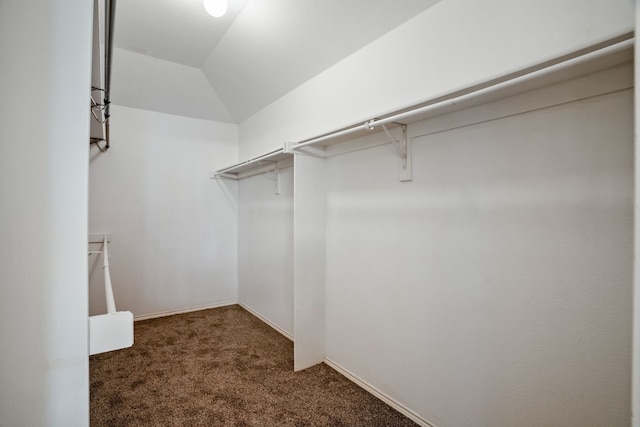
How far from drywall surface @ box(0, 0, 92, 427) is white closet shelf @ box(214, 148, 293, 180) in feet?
5.99

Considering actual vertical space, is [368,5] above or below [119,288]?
above

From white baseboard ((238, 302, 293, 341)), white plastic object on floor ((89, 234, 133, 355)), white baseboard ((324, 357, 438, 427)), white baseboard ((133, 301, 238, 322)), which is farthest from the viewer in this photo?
white baseboard ((133, 301, 238, 322))

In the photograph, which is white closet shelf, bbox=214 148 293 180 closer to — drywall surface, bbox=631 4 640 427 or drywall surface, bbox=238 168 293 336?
drywall surface, bbox=238 168 293 336

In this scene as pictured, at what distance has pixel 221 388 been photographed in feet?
7.35

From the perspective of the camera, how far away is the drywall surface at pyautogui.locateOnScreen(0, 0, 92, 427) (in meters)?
0.70

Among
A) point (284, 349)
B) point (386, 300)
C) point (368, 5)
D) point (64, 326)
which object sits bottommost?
point (284, 349)

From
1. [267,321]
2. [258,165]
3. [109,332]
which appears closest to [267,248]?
[267,321]

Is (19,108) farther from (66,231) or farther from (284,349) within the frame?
(284,349)

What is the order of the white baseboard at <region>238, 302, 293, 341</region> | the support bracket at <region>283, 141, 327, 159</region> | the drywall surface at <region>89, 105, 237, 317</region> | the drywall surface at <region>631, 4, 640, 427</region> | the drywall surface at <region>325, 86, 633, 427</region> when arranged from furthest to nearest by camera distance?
1. the drywall surface at <region>89, 105, 237, 317</region>
2. the white baseboard at <region>238, 302, 293, 341</region>
3. the support bracket at <region>283, 141, 327, 159</region>
4. the drywall surface at <region>325, 86, 633, 427</region>
5. the drywall surface at <region>631, 4, 640, 427</region>

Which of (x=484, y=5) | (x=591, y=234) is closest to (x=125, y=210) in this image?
(x=484, y=5)

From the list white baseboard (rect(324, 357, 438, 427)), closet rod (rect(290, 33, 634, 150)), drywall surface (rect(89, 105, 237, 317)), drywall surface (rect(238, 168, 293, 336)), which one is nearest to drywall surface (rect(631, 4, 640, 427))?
closet rod (rect(290, 33, 634, 150))

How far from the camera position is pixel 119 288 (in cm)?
356

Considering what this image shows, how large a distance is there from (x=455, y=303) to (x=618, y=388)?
672mm

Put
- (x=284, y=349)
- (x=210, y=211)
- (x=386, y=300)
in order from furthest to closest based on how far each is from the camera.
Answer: (x=210, y=211), (x=284, y=349), (x=386, y=300)
